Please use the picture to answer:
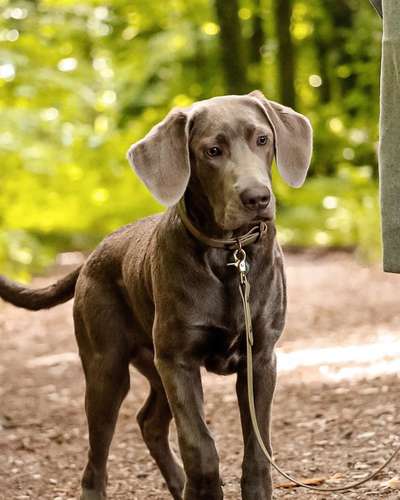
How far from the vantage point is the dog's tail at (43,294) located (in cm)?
557

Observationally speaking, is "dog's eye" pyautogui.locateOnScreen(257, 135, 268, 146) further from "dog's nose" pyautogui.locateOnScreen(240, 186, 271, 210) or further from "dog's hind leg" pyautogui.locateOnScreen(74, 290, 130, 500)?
"dog's hind leg" pyautogui.locateOnScreen(74, 290, 130, 500)

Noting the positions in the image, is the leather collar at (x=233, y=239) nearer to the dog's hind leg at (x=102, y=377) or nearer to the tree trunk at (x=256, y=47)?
the dog's hind leg at (x=102, y=377)

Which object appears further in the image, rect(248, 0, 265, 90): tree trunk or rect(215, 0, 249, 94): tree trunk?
rect(248, 0, 265, 90): tree trunk

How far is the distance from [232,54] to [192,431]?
1507 centimetres

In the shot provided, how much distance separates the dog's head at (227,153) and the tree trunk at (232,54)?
1418cm

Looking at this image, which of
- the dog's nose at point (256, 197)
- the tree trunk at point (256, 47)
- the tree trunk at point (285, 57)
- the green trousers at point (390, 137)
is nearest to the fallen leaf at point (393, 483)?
the green trousers at point (390, 137)

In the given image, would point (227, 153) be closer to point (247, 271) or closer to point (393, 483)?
point (247, 271)

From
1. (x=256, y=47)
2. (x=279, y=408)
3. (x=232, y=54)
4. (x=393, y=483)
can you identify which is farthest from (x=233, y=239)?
(x=256, y=47)

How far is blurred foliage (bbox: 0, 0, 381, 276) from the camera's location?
46.1ft

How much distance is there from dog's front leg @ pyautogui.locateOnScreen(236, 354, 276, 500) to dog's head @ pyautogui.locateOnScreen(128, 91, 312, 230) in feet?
2.33

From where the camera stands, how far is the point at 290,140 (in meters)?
4.45

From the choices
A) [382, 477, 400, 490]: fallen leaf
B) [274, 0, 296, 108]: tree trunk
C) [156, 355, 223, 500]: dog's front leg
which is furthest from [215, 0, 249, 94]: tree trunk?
[156, 355, 223, 500]: dog's front leg

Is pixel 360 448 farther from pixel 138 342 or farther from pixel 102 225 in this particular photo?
pixel 102 225

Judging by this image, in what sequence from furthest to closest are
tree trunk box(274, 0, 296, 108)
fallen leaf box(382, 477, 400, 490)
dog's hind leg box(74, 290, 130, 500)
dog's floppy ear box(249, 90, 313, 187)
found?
tree trunk box(274, 0, 296, 108), dog's hind leg box(74, 290, 130, 500), fallen leaf box(382, 477, 400, 490), dog's floppy ear box(249, 90, 313, 187)
